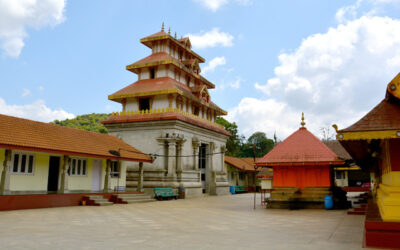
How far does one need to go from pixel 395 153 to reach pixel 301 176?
918 centimetres


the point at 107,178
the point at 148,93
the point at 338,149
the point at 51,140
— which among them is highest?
the point at 148,93

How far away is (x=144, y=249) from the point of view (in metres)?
6.53

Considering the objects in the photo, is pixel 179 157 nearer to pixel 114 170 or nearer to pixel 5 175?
pixel 114 170

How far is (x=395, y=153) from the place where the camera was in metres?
7.22

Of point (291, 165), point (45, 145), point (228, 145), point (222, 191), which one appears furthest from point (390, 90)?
point (228, 145)

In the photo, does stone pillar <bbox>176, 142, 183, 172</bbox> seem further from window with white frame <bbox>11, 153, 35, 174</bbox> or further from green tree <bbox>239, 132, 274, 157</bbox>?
green tree <bbox>239, 132, 274, 157</bbox>

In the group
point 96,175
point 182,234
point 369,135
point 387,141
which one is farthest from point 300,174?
point 96,175

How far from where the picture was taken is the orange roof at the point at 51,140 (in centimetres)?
1477

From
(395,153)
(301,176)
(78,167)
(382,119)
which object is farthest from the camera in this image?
(78,167)

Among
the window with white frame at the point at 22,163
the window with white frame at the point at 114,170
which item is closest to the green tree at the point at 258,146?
the window with white frame at the point at 114,170

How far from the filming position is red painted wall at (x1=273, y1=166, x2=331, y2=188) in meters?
15.8

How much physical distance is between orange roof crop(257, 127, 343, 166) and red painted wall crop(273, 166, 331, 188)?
0.65 metres

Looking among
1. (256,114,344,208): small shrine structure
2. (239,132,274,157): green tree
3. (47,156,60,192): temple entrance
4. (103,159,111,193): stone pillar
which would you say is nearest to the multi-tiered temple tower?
(103,159,111,193): stone pillar

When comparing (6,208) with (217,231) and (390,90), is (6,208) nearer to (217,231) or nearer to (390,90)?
(217,231)
